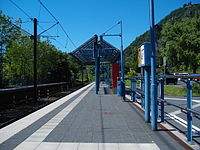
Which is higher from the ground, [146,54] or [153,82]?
[146,54]

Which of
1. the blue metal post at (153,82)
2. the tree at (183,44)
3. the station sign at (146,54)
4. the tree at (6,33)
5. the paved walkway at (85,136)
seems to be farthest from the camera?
the tree at (6,33)

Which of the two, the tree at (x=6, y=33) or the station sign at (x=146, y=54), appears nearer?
the station sign at (x=146, y=54)

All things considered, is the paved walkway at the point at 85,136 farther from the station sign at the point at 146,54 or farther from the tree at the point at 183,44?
the tree at the point at 183,44

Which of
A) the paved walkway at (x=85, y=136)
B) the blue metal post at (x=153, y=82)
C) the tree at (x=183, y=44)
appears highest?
the tree at (x=183, y=44)

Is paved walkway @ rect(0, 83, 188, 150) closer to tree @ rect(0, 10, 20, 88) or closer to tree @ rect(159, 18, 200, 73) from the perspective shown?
tree @ rect(159, 18, 200, 73)

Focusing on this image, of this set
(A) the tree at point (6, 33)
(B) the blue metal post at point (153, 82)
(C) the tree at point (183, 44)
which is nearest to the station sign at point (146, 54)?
(B) the blue metal post at point (153, 82)

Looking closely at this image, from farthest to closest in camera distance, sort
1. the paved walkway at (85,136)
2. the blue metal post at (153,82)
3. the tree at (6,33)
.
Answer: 1. the tree at (6,33)
2. the blue metal post at (153,82)
3. the paved walkway at (85,136)

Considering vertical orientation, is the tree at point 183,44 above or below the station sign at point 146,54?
above

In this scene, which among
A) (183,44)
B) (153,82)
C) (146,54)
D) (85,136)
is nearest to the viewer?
(85,136)

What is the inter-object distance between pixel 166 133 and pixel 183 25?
53.2 ft

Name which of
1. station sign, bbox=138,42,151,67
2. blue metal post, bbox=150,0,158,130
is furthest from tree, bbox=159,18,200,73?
blue metal post, bbox=150,0,158,130

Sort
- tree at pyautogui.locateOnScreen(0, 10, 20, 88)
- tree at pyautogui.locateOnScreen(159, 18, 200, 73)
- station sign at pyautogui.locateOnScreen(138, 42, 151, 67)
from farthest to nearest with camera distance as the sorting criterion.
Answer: tree at pyautogui.locateOnScreen(0, 10, 20, 88), tree at pyautogui.locateOnScreen(159, 18, 200, 73), station sign at pyautogui.locateOnScreen(138, 42, 151, 67)

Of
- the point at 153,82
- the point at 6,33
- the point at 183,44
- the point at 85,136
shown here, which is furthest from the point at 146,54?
the point at 6,33

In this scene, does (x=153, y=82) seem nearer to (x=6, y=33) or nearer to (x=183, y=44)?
(x=183, y=44)
